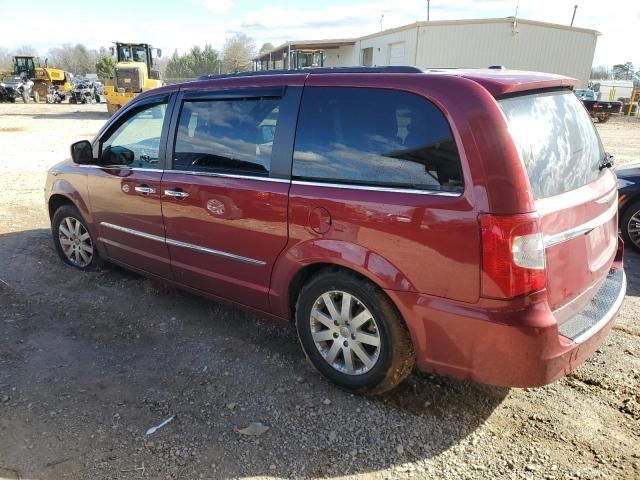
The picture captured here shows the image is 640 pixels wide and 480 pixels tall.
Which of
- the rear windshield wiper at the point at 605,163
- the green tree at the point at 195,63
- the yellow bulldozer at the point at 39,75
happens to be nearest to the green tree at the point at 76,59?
the green tree at the point at 195,63

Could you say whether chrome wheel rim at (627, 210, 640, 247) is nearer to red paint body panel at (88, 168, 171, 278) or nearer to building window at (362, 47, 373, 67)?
red paint body panel at (88, 168, 171, 278)

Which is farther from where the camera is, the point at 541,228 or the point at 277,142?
the point at 277,142

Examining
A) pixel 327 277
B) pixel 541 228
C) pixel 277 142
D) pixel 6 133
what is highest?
pixel 277 142

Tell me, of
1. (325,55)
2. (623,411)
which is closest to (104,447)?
(623,411)

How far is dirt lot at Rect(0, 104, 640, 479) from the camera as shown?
254 cm

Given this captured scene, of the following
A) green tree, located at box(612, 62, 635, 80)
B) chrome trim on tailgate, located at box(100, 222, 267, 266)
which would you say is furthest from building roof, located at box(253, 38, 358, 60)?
green tree, located at box(612, 62, 635, 80)

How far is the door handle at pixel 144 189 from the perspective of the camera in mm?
3885

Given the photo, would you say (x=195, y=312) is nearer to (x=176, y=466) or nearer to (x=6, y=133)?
(x=176, y=466)

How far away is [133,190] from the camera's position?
4055mm

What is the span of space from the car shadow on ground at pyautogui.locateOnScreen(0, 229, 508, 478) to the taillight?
925 mm

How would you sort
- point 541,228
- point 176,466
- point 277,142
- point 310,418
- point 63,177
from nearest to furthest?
1. point 541,228
2. point 176,466
3. point 310,418
4. point 277,142
5. point 63,177

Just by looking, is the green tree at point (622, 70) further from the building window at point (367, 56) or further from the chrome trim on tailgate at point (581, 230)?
the chrome trim on tailgate at point (581, 230)

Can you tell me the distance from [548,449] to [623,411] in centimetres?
64

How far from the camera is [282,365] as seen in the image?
3.41 meters
